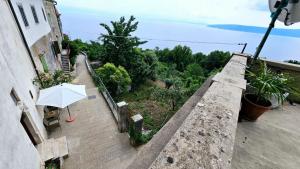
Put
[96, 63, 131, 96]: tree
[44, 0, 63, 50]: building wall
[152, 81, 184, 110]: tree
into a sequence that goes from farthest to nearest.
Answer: [44, 0, 63, 50]: building wall < [96, 63, 131, 96]: tree < [152, 81, 184, 110]: tree

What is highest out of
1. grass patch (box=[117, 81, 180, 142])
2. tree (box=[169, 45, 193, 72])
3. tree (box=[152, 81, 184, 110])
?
tree (box=[152, 81, 184, 110])

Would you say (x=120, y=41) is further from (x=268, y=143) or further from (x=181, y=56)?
(x=181, y=56)

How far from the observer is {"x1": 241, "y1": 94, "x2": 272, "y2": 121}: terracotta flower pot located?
2.45 meters

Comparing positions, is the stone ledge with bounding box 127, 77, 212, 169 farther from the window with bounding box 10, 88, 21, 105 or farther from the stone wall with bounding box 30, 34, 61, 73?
the stone wall with bounding box 30, 34, 61, 73

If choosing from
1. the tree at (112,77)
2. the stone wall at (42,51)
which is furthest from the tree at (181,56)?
the stone wall at (42,51)

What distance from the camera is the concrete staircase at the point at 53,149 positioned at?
5.04 m

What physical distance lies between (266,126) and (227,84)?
140cm

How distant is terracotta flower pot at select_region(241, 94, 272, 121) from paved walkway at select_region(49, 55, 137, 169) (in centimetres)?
455

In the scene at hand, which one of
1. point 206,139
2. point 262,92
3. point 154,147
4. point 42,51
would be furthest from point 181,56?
point 206,139

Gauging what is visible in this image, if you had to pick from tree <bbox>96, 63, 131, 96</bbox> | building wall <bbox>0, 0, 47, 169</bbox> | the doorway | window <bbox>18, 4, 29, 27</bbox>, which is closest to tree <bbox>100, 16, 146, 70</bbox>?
tree <bbox>96, 63, 131, 96</bbox>

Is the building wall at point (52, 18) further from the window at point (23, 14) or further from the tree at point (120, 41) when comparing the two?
the window at point (23, 14)

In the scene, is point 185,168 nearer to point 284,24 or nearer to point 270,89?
point 270,89

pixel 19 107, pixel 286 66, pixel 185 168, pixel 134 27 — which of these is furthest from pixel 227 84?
pixel 134 27

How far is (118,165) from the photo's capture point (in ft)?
17.3
